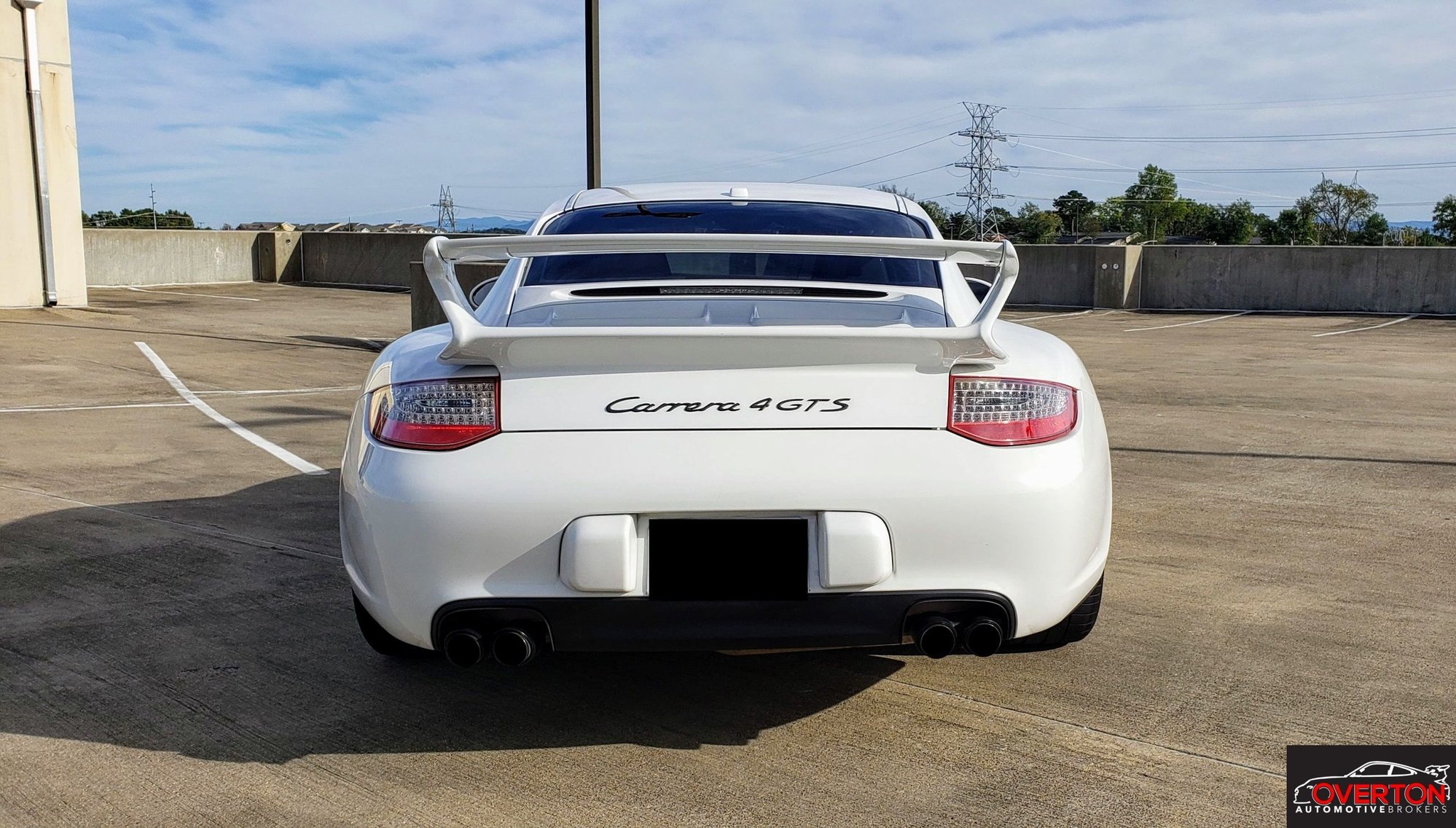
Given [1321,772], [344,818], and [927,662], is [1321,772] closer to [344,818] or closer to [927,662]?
[927,662]

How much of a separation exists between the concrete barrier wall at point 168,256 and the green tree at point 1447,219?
117558 millimetres

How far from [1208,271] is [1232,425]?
61.1ft

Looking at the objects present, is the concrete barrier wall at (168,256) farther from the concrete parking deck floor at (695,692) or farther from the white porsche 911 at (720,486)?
the white porsche 911 at (720,486)

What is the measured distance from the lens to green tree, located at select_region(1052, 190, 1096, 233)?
135m

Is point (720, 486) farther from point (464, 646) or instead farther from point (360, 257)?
point (360, 257)

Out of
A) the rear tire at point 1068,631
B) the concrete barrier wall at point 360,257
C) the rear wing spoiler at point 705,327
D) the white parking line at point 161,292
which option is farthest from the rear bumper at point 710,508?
the concrete barrier wall at point 360,257

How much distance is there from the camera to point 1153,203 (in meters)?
144

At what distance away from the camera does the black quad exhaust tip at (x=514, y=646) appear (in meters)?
2.81

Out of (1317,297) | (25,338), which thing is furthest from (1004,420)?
Answer: (1317,297)

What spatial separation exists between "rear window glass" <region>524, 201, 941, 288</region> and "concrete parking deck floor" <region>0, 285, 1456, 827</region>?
1.19 meters

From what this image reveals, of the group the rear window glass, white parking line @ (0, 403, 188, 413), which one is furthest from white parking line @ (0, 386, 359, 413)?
the rear window glass

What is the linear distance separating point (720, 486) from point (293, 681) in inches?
65.7

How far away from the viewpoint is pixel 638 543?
273 cm

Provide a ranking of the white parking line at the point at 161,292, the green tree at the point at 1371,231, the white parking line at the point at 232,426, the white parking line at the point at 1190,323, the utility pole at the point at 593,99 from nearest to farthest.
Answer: the white parking line at the point at 232,426 < the utility pole at the point at 593,99 < the white parking line at the point at 1190,323 < the white parking line at the point at 161,292 < the green tree at the point at 1371,231
